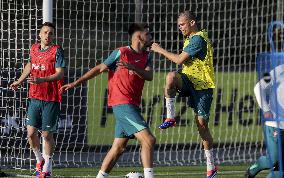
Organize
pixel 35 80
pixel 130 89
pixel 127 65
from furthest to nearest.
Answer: pixel 35 80, pixel 130 89, pixel 127 65

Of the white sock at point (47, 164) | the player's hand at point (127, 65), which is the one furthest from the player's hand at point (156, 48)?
the white sock at point (47, 164)

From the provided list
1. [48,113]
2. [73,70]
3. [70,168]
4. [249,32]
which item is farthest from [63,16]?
[249,32]

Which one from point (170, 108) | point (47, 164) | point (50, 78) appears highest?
point (50, 78)

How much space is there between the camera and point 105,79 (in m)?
13.9

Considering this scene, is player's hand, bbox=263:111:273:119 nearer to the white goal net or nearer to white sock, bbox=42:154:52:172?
white sock, bbox=42:154:52:172

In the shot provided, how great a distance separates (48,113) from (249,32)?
7.56 meters

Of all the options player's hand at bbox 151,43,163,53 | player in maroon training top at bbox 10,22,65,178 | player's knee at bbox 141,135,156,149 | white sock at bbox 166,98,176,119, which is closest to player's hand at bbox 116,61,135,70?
player's knee at bbox 141,135,156,149

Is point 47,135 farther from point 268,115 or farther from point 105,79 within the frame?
point 105,79

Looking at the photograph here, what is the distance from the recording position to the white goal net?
12.3 meters

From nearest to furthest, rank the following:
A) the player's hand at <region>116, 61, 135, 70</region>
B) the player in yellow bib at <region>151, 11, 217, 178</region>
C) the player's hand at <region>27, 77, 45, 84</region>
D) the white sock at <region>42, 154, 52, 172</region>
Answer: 1. the player's hand at <region>116, 61, 135, 70</region>
2. the player's hand at <region>27, 77, 45, 84</region>
3. the player in yellow bib at <region>151, 11, 217, 178</region>
4. the white sock at <region>42, 154, 52, 172</region>

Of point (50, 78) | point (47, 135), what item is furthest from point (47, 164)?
point (50, 78)

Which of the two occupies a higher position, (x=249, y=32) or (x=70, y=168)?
(x=249, y=32)

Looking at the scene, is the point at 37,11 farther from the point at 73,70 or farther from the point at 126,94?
the point at 126,94

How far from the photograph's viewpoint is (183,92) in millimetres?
9898
